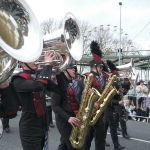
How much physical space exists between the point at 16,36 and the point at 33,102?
1148mm

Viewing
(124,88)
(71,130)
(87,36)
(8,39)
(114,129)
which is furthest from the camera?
(87,36)

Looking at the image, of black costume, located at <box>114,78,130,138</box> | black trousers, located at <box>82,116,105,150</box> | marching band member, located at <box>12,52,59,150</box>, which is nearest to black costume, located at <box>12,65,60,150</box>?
marching band member, located at <box>12,52,59,150</box>

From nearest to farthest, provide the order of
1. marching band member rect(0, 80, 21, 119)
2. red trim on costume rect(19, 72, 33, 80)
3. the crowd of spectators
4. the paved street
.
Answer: marching band member rect(0, 80, 21, 119)
red trim on costume rect(19, 72, 33, 80)
the paved street
the crowd of spectators

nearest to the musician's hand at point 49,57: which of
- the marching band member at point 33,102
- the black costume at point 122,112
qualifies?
the marching band member at point 33,102

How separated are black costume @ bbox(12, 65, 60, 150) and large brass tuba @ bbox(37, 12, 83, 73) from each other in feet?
0.71

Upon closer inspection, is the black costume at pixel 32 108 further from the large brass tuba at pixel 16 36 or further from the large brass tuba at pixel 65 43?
the large brass tuba at pixel 16 36

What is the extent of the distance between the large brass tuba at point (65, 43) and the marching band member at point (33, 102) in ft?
0.38

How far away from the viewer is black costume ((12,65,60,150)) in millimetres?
3146

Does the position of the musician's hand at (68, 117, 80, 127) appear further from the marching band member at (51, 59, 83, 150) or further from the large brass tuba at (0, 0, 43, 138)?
the large brass tuba at (0, 0, 43, 138)

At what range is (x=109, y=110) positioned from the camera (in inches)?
235

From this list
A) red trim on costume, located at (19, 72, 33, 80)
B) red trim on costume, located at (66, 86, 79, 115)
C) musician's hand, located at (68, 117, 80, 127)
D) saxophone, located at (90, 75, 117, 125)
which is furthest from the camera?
saxophone, located at (90, 75, 117, 125)

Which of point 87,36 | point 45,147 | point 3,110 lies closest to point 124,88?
point 45,147

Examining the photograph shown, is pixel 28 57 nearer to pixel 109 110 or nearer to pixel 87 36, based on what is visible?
pixel 109 110

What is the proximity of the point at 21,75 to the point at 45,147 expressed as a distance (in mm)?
910
